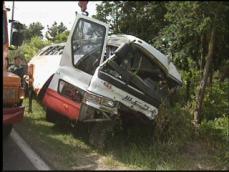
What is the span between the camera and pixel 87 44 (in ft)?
24.5

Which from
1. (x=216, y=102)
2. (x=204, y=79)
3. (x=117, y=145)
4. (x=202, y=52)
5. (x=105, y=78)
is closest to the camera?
A: (x=117, y=145)

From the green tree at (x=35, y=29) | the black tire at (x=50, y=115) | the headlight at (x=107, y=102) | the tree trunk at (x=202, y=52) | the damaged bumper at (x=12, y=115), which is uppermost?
the green tree at (x=35, y=29)

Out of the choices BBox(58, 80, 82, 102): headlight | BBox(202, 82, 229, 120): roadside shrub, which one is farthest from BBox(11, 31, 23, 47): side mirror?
BBox(202, 82, 229, 120): roadside shrub

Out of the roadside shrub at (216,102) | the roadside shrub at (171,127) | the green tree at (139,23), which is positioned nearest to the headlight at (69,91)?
the green tree at (139,23)

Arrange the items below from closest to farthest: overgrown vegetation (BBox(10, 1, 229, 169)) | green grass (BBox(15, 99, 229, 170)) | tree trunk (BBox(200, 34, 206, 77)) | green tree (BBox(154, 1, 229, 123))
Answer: green grass (BBox(15, 99, 229, 170)) → overgrown vegetation (BBox(10, 1, 229, 169)) → green tree (BBox(154, 1, 229, 123)) → tree trunk (BBox(200, 34, 206, 77))

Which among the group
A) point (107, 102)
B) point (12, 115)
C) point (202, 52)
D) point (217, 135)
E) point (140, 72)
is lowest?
point (217, 135)

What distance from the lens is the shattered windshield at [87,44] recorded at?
7.46 m

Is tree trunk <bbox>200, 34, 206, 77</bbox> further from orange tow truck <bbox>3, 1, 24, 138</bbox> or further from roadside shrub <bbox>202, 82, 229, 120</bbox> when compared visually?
orange tow truck <bbox>3, 1, 24, 138</bbox>

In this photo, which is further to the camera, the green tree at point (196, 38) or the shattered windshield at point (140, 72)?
the shattered windshield at point (140, 72)

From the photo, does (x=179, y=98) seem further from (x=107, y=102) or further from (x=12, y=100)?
(x=12, y=100)

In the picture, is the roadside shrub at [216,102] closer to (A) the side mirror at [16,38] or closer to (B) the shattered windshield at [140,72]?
(B) the shattered windshield at [140,72]

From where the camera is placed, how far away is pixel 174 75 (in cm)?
804

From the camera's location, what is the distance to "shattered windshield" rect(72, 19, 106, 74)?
746 centimetres

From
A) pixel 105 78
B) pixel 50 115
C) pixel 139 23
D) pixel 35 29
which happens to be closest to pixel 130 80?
pixel 105 78
